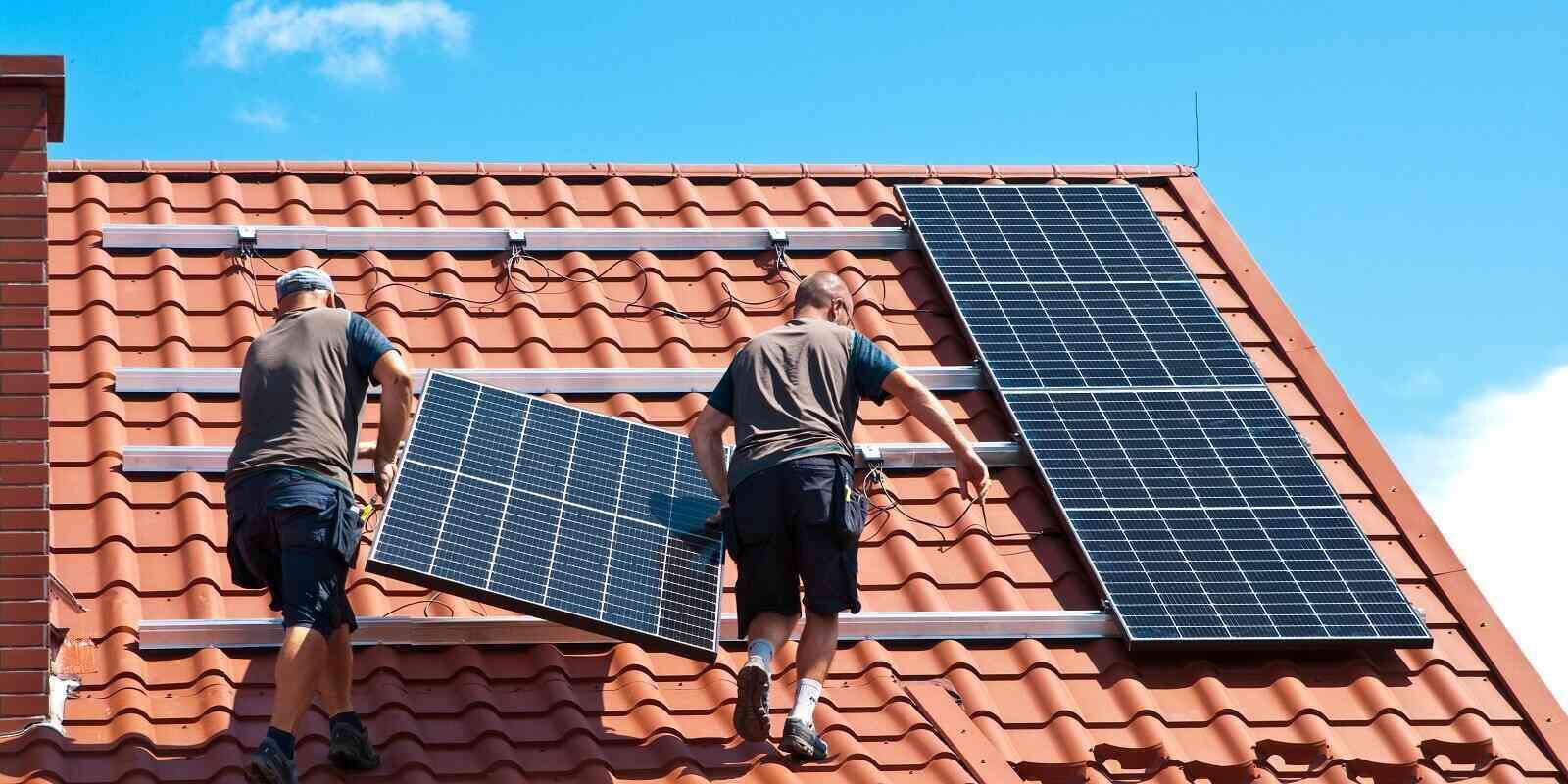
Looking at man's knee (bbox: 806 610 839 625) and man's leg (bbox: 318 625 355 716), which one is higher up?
man's leg (bbox: 318 625 355 716)

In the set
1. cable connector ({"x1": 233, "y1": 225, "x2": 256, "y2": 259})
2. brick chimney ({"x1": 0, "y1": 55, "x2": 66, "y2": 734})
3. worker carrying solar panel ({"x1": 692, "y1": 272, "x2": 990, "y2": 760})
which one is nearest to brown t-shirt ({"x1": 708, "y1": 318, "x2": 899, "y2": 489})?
worker carrying solar panel ({"x1": 692, "y1": 272, "x2": 990, "y2": 760})

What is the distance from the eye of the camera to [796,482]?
8094 millimetres

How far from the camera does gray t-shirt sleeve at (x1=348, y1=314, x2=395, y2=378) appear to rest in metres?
7.97

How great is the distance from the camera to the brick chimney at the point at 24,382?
301 inches

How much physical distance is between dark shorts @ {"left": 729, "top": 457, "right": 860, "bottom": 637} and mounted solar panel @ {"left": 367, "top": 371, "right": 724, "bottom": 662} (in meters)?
0.30

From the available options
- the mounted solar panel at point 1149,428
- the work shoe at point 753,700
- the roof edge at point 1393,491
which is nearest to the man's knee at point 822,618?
the work shoe at point 753,700

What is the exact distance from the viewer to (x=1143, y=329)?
1108cm

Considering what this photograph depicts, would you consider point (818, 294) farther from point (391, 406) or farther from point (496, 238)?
point (496, 238)

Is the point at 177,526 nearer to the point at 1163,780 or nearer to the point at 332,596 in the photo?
the point at 332,596

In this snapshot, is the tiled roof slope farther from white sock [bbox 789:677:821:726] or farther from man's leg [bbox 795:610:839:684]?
man's leg [bbox 795:610:839:684]

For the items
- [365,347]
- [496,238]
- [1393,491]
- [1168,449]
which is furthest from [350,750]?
[1393,491]

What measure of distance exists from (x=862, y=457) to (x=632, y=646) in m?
1.75

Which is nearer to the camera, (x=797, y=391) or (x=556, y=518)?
(x=797, y=391)

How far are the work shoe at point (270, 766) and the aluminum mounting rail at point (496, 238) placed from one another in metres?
4.26
